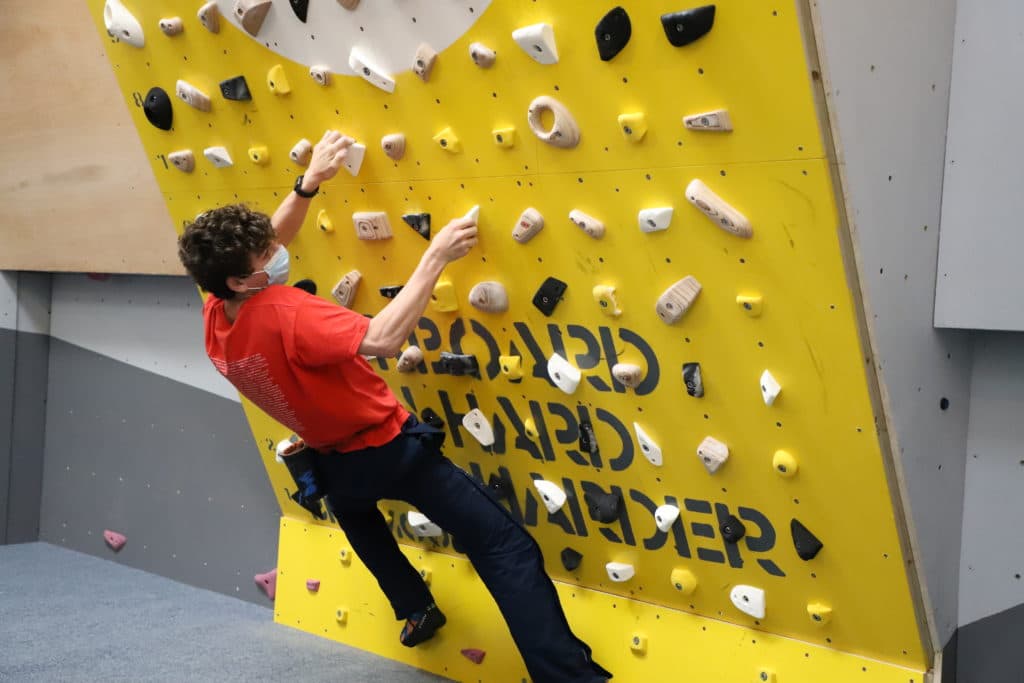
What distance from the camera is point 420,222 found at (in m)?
2.16

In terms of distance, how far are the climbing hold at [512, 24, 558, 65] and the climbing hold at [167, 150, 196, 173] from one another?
1.04 meters

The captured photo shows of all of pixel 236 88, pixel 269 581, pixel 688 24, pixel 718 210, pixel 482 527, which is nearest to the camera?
pixel 688 24

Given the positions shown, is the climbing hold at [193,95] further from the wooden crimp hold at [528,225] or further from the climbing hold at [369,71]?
the wooden crimp hold at [528,225]

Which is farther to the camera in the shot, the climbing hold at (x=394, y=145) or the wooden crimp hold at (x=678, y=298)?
the climbing hold at (x=394, y=145)

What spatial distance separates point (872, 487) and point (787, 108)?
694mm

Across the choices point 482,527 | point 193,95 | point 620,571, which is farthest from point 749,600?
point 193,95

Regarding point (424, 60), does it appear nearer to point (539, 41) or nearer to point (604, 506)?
point (539, 41)

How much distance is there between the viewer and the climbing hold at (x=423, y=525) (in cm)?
265

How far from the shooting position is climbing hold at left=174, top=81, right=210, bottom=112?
2.28 meters

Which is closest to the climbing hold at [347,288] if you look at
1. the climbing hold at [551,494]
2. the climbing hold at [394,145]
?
the climbing hold at [394,145]

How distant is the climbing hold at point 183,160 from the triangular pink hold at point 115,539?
1.82 m

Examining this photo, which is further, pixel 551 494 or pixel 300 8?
pixel 551 494

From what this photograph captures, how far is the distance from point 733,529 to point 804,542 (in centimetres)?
15

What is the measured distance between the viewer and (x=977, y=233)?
1.90 metres
